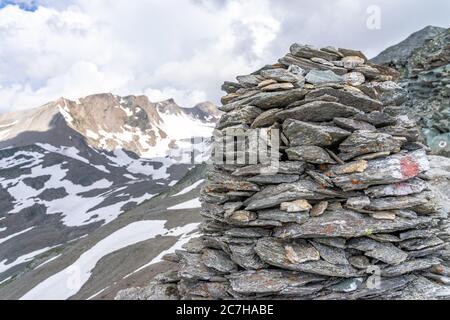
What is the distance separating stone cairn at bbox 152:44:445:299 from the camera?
11414 millimetres

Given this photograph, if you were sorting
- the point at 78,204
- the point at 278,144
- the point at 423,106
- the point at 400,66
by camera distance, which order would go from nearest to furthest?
the point at 278,144
the point at 423,106
the point at 400,66
the point at 78,204

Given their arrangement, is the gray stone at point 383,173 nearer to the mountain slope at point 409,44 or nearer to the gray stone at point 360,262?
the gray stone at point 360,262

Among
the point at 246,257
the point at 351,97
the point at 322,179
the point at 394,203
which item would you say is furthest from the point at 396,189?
the point at 246,257

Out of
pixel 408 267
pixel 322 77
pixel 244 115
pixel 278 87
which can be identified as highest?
pixel 322 77

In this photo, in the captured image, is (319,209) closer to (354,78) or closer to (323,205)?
(323,205)

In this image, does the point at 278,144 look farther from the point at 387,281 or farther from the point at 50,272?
the point at 50,272

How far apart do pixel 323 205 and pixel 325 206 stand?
82mm

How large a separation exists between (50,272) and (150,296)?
42330mm

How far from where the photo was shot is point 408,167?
1174cm

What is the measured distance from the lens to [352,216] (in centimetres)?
1158

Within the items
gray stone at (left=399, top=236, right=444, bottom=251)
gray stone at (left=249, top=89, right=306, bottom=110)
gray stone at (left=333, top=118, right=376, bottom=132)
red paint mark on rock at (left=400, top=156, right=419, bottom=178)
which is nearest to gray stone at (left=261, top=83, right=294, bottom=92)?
gray stone at (left=249, top=89, right=306, bottom=110)

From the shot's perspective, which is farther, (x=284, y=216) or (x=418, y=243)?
(x=418, y=243)

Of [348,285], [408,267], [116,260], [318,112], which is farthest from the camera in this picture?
[116,260]

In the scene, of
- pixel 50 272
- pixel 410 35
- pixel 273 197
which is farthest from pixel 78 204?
pixel 273 197
